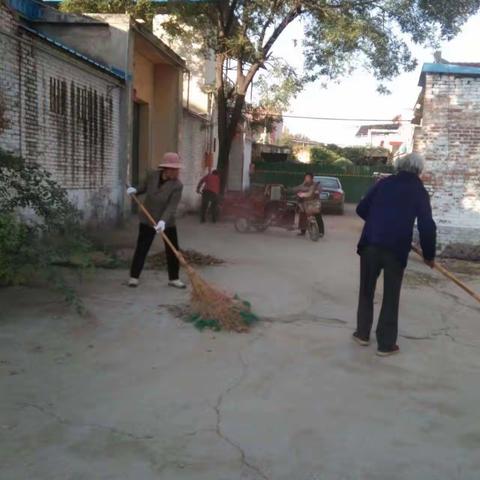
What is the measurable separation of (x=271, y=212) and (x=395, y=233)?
896 centimetres

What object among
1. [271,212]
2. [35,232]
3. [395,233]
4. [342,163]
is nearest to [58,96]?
[35,232]

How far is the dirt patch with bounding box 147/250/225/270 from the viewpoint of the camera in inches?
357

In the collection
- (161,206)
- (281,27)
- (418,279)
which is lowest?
(418,279)

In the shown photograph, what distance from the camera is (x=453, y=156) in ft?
37.8

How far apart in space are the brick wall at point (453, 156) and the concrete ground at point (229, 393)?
4384 mm

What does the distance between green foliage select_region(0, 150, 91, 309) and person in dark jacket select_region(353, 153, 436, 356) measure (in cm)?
272

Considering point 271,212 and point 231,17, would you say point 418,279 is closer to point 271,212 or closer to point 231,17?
point 271,212

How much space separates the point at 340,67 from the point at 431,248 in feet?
41.2

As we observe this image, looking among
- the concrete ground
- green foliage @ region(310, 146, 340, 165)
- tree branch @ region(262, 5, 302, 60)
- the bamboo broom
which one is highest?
tree branch @ region(262, 5, 302, 60)

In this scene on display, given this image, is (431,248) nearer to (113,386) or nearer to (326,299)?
(326,299)

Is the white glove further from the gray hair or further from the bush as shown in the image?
the bush

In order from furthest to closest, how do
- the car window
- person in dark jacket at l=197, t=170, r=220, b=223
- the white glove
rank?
→ the car window → person in dark jacket at l=197, t=170, r=220, b=223 → the white glove

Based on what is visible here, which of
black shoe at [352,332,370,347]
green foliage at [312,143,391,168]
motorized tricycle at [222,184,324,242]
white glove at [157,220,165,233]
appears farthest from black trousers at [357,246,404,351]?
green foliage at [312,143,391,168]

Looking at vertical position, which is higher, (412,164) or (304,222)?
(412,164)
